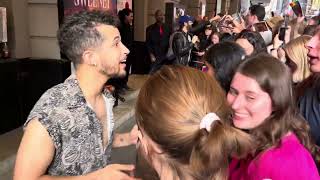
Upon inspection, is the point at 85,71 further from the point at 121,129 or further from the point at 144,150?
the point at 121,129

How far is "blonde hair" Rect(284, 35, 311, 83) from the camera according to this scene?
2215mm

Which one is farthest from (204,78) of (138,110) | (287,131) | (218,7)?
(218,7)

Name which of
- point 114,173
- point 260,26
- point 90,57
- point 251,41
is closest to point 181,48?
point 260,26

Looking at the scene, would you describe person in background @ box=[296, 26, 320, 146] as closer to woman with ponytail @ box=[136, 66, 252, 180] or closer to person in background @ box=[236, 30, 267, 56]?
woman with ponytail @ box=[136, 66, 252, 180]

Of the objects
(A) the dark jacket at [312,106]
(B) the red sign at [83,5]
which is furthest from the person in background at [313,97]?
(B) the red sign at [83,5]

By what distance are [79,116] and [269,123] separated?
2.62ft

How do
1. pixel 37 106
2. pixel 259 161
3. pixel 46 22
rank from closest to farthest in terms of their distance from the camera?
pixel 259 161, pixel 37 106, pixel 46 22

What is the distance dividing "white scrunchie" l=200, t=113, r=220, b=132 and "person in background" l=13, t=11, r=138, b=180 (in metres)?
0.47

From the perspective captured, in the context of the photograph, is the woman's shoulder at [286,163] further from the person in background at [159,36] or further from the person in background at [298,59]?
the person in background at [159,36]

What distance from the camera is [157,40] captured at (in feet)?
22.4

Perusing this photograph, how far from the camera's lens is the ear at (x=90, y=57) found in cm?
143

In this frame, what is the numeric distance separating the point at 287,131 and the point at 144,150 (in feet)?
2.04

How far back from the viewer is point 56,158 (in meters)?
1.29

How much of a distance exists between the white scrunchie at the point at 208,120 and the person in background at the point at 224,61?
1.23m
